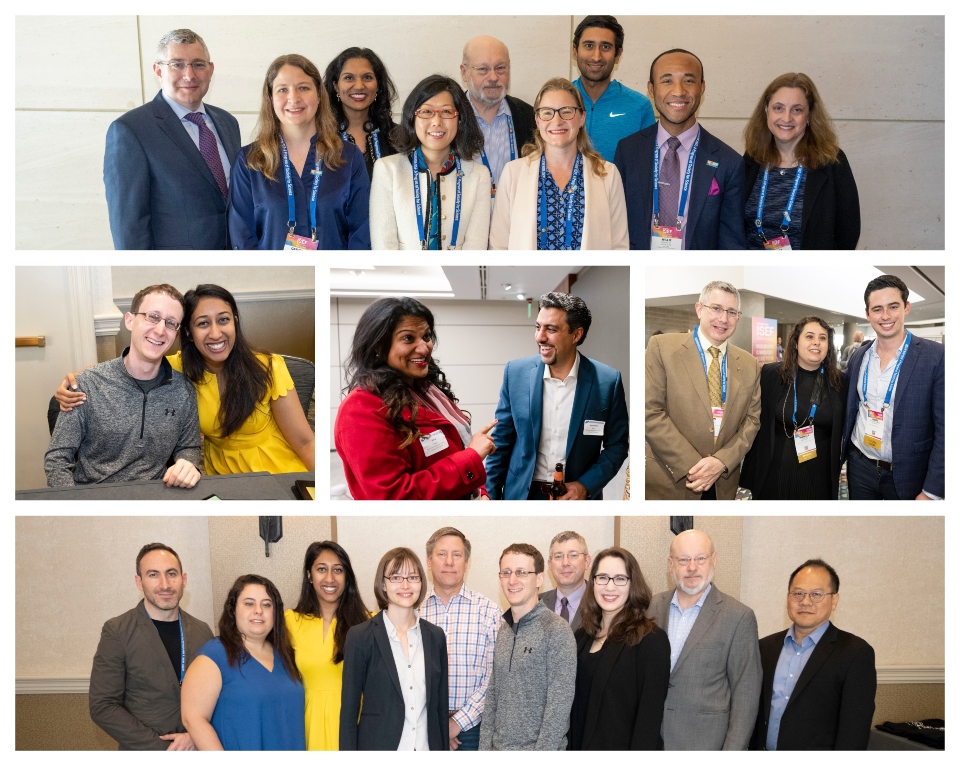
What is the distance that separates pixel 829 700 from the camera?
304 cm

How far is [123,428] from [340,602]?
1031 millimetres

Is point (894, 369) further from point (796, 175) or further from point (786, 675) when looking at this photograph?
point (786, 675)

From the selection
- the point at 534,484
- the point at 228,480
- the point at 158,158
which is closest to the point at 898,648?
the point at 534,484

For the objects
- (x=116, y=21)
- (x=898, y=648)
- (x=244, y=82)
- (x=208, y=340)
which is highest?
(x=116, y=21)

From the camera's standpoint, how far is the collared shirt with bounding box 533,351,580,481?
3.01 meters

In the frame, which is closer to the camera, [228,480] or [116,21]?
[228,480]

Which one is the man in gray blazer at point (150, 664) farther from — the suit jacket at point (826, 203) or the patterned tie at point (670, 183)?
the suit jacket at point (826, 203)

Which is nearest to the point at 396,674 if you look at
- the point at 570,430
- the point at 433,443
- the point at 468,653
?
the point at 468,653

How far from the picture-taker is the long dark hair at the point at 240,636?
9.95ft

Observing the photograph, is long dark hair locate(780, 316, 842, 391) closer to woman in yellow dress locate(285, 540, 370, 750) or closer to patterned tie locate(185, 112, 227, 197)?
woman in yellow dress locate(285, 540, 370, 750)

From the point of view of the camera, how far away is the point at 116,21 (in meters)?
3.95

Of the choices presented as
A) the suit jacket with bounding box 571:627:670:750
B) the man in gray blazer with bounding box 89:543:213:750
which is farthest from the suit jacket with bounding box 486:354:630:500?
the man in gray blazer with bounding box 89:543:213:750

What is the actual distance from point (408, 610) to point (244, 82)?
2708 mm
